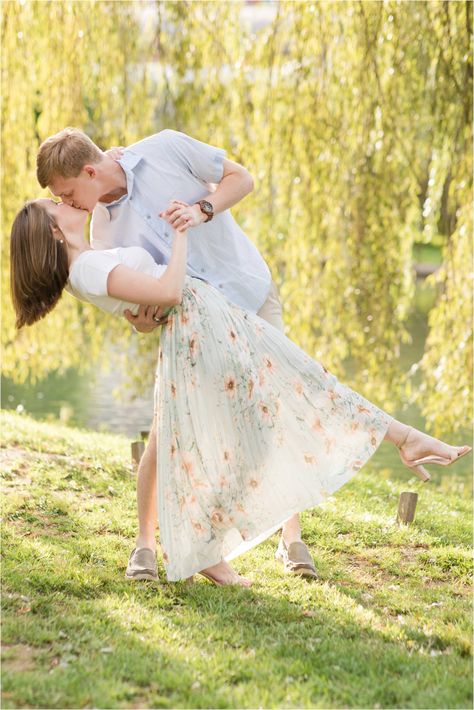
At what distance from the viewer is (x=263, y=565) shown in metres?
4.12

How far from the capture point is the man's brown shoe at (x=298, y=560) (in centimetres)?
398

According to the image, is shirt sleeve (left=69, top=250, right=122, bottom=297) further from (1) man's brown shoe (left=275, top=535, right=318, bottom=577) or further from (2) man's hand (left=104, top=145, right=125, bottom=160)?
(1) man's brown shoe (left=275, top=535, right=318, bottom=577)

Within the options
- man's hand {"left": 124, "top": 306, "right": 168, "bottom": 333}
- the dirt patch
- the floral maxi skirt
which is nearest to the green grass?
the dirt patch

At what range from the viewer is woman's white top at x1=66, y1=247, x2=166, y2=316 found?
3420 millimetres

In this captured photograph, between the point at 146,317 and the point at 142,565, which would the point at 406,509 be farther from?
the point at 146,317

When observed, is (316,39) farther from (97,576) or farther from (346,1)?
(97,576)

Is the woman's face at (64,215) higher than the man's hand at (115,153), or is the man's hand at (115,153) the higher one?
the man's hand at (115,153)

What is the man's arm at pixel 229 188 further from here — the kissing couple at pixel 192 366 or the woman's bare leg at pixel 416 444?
the woman's bare leg at pixel 416 444

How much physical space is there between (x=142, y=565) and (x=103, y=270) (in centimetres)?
116

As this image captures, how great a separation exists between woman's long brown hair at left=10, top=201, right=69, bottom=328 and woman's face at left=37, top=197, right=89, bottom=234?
0.02 metres

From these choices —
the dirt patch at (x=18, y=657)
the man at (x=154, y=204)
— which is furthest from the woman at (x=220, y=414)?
the dirt patch at (x=18, y=657)

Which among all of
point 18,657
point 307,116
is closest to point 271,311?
point 18,657

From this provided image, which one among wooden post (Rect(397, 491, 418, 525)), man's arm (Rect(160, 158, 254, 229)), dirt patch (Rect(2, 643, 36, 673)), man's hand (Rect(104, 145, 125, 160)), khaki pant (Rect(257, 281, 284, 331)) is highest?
man's hand (Rect(104, 145, 125, 160))

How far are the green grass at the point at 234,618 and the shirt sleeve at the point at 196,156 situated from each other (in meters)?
1.57
